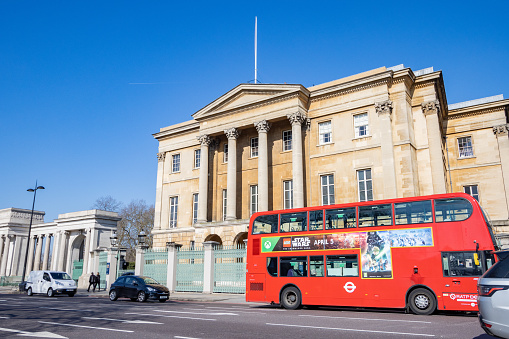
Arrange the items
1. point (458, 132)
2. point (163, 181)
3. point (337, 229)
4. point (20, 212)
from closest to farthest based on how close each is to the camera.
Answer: point (337, 229) < point (458, 132) < point (163, 181) < point (20, 212)

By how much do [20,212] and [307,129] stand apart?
51423mm

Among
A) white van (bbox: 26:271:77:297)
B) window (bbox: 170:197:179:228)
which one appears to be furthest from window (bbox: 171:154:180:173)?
white van (bbox: 26:271:77:297)

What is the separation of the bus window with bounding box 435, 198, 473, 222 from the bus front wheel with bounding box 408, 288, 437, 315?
8.26ft

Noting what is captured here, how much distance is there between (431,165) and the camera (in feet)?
95.0

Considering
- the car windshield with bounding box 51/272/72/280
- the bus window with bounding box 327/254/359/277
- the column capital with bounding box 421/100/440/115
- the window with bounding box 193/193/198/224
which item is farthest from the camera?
the window with bounding box 193/193/198/224

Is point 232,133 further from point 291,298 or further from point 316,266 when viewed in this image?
point 316,266

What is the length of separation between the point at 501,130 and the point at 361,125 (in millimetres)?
12415

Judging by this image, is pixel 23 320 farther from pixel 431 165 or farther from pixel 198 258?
pixel 431 165

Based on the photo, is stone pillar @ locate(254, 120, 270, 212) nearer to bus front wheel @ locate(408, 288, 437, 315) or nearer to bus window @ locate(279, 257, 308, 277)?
bus window @ locate(279, 257, 308, 277)

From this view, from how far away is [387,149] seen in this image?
93.2 ft

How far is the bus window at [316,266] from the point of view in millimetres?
16031

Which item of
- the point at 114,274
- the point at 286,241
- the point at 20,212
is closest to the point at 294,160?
the point at 286,241

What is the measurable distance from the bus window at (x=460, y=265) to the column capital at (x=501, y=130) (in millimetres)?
24437

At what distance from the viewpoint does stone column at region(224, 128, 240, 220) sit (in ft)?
109
